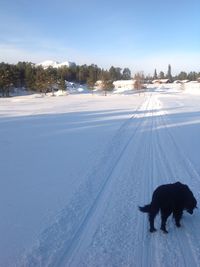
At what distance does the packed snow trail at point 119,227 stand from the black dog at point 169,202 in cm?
26

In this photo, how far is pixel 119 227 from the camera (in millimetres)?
5691

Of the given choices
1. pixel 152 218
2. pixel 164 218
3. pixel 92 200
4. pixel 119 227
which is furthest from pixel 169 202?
pixel 92 200

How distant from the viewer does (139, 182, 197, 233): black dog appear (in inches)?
210

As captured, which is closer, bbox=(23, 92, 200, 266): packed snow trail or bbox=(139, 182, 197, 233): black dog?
bbox=(23, 92, 200, 266): packed snow trail

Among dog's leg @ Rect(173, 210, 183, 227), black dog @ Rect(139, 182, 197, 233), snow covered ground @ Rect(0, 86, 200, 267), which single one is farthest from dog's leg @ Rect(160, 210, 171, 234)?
dog's leg @ Rect(173, 210, 183, 227)

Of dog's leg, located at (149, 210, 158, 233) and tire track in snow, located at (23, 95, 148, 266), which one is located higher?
dog's leg, located at (149, 210, 158, 233)

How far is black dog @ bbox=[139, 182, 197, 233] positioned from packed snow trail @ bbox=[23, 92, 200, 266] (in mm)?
261

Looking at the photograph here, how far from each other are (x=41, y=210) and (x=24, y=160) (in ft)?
15.1

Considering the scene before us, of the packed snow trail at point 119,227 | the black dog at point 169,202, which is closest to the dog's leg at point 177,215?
the black dog at point 169,202

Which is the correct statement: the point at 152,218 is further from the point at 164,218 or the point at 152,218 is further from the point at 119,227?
the point at 119,227

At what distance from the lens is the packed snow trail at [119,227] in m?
4.82

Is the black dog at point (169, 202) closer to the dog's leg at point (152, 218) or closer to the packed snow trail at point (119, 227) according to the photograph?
the dog's leg at point (152, 218)

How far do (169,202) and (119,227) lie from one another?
1009mm

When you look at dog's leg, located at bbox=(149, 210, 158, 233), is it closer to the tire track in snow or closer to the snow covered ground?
the snow covered ground
